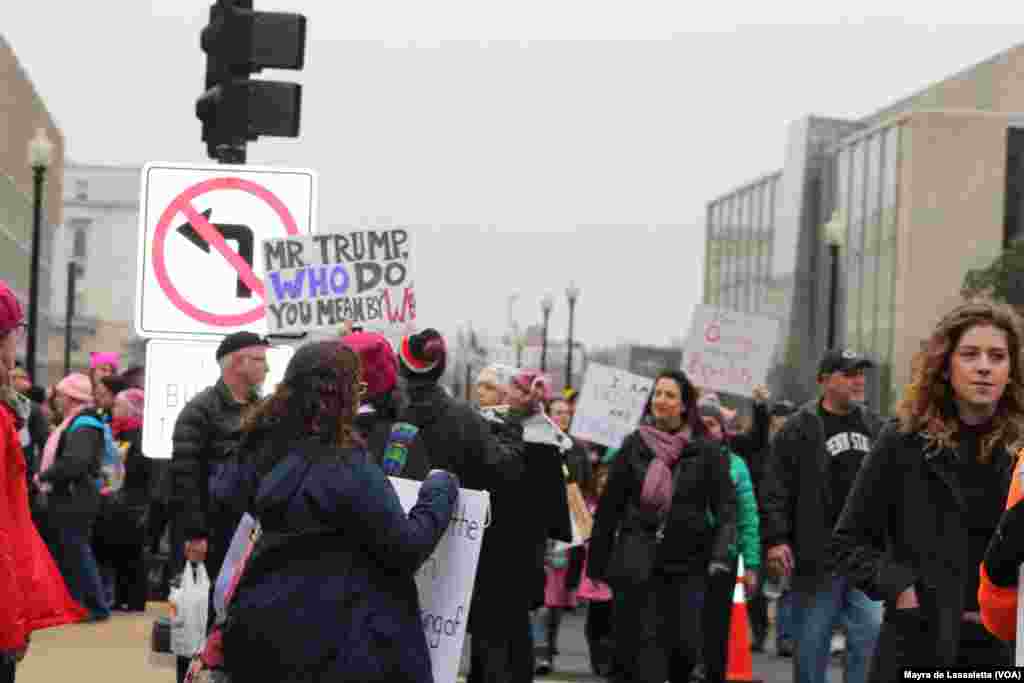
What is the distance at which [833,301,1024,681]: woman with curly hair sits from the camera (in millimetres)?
5930

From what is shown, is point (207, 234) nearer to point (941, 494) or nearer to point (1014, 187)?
point (941, 494)

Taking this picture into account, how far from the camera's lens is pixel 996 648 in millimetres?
5711

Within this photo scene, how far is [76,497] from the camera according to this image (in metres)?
16.1

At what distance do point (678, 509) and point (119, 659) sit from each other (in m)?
3.76

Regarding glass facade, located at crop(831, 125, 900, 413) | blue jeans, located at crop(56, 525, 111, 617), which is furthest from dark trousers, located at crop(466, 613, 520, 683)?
glass facade, located at crop(831, 125, 900, 413)

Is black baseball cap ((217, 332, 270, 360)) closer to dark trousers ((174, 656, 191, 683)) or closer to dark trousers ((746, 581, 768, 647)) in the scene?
dark trousers ((174, 656, 191, 683))

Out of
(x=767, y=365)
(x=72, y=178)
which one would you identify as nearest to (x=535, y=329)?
(x=72, y=178)

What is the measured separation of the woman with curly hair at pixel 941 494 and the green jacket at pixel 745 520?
6749 millimetres

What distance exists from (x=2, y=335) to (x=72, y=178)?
150374 mm

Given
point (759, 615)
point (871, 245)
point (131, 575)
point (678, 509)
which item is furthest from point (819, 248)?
point (678, 509)

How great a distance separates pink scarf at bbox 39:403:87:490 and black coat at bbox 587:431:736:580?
5.80 m

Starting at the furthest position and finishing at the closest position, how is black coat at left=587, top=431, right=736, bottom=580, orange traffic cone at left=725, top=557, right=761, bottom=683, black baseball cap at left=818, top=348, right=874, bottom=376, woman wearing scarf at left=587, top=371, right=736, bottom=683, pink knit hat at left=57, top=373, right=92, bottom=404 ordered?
pink knit hat at left=57, top=373, right=92, bottom=404 < orange traffic cone at left=725, top=557, right=761, bottom=683 < black coat at left=587, top=431, right=736, bottom=580 < woman wearing scarf at left=587, top=371, right=736, bottom=683 < black baseball cap at left=818, top=348, right=874, bottom=376

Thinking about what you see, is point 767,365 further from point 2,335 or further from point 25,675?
point 2,335

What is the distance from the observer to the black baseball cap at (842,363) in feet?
37.0
